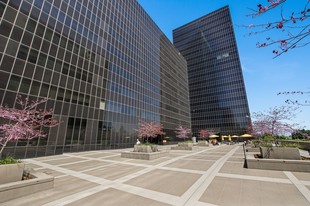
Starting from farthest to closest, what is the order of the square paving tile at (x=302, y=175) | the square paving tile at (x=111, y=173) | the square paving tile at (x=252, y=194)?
the square paving tile at (x=111, y=173) → the square paving tile at (x=302, y=175) → the square paving tile at (x=252, y=194)

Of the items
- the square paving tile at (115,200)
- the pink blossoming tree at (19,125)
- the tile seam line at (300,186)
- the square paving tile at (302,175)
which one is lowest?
the square paving tile at (115,200)

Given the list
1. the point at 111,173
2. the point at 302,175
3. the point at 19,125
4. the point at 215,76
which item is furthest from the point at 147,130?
the point at 215,76

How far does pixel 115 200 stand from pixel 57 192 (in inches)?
110

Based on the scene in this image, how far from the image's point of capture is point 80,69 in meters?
25.8

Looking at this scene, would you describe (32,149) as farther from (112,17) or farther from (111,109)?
(112,17)

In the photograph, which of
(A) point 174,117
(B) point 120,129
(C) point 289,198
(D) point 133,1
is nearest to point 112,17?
(D) point 133,1

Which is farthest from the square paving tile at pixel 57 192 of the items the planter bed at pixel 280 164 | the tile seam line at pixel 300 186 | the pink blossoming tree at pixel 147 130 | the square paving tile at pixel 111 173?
the pink blossoming tree at pixel 147 130

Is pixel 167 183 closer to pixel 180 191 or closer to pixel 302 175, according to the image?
pixel 180 191

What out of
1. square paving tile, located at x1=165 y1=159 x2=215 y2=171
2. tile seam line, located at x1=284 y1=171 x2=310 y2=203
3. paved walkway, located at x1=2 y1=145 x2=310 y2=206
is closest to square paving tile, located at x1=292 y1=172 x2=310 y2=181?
paved walkway, located at x1=2 y1=145 x2=310 y2=206

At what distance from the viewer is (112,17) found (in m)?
35.6

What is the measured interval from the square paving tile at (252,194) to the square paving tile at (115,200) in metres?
2.12

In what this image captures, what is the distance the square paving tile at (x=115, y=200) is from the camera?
5.32 metres

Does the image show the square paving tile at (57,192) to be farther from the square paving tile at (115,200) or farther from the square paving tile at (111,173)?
the square paving tile at (111,173)

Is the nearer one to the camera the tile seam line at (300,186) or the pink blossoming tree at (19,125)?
the tile seam line at (300,186)
